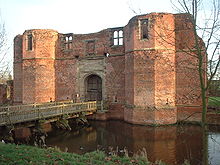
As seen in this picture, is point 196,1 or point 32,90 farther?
point 32,90

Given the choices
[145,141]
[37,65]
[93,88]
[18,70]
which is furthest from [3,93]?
[145,141]

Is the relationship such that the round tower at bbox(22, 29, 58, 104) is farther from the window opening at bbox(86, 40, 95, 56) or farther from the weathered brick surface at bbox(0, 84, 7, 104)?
the weathered brick surface at bbox(0, 84, 7, 104)

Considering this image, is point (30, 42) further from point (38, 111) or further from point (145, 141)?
point (145, 141)

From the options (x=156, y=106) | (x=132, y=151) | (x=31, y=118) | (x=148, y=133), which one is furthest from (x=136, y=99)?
(x=31, y=118)

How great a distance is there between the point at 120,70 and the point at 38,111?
27.8 feet

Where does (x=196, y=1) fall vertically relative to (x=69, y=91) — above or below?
above

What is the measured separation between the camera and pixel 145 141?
11.2 meters

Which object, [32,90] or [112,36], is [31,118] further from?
[112,36]

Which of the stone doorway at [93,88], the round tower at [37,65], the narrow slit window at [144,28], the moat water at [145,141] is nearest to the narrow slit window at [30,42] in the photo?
the round tower at [37,65]

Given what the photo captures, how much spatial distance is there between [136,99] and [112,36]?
6.68 metres

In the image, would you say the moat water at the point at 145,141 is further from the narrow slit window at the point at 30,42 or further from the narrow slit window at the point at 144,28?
the narrow slit window at the point at 30,42

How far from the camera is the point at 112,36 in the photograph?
1889 centimetres

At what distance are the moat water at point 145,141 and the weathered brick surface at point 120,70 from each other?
1.82 metres

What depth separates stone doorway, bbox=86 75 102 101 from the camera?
20359mm
